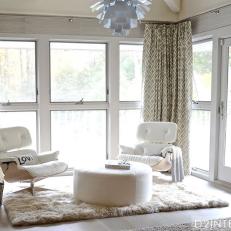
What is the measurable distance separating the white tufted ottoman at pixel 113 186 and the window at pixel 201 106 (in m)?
1.91

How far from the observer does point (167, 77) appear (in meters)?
6.20

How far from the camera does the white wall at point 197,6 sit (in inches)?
207

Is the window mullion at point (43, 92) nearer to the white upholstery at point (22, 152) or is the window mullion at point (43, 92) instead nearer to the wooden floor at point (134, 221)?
the white upholstery at point (22, 152)

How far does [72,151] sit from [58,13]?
2132 millimetres

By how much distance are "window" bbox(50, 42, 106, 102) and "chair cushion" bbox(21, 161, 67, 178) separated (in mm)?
1525

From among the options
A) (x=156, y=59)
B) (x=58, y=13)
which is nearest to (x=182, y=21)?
(x=156, y=59)

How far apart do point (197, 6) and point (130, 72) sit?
1.45 m

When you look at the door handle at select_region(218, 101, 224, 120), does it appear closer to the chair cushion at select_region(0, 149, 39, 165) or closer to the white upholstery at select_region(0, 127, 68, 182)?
the white upholstery at select_region(0, 127, 68, 182)

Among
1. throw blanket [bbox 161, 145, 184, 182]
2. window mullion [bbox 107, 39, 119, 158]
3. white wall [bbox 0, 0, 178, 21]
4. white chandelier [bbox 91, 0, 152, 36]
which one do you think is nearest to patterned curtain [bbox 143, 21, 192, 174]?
window mullion [bbox 107, 39, 119, 158]

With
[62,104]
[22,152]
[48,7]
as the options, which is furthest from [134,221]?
[48,7]

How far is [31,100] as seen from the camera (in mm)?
5801

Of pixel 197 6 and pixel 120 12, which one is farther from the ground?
pixel 197 6

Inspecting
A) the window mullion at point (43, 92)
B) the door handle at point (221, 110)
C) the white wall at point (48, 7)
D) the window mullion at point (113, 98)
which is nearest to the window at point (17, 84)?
the window mullion at point (43, 92)

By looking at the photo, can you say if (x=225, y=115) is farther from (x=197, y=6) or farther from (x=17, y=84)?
(x=17, y=84)
